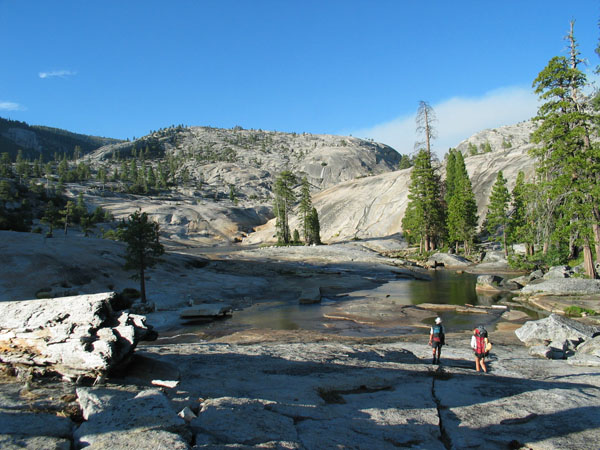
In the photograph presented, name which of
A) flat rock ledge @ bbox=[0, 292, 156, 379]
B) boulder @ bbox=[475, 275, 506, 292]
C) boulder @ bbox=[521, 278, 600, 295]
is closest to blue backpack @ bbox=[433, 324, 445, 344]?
flat rock ledge @ bbox=[0, 292, 156, 379]

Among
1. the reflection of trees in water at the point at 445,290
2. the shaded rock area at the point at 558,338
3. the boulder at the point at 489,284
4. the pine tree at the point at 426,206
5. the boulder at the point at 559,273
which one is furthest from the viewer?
the pine tree at the point at 426,206

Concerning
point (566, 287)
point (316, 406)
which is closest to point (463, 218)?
point (566, 287)

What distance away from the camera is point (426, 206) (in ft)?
211

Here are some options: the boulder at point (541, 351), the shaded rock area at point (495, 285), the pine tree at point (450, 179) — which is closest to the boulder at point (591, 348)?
the boulder at point (541, 351)

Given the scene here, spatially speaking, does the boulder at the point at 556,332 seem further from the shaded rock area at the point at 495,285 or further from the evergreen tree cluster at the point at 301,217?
the evergreen tree cluster at the point at 301,217

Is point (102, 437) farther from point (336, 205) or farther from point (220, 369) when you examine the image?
point (336, 205)

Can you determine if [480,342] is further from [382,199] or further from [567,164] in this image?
[382,199]

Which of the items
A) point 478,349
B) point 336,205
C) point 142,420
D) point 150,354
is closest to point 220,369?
point 150,354

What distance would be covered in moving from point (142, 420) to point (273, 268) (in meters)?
47.5

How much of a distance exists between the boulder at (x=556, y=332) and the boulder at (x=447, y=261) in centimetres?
3744

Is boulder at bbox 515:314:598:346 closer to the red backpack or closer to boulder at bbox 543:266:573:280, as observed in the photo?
the red backpack

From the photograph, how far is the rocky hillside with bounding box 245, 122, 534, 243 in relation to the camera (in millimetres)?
84562

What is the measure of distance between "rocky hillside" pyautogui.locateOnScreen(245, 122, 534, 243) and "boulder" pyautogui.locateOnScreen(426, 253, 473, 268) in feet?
86.4

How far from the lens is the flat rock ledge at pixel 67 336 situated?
7.57m
